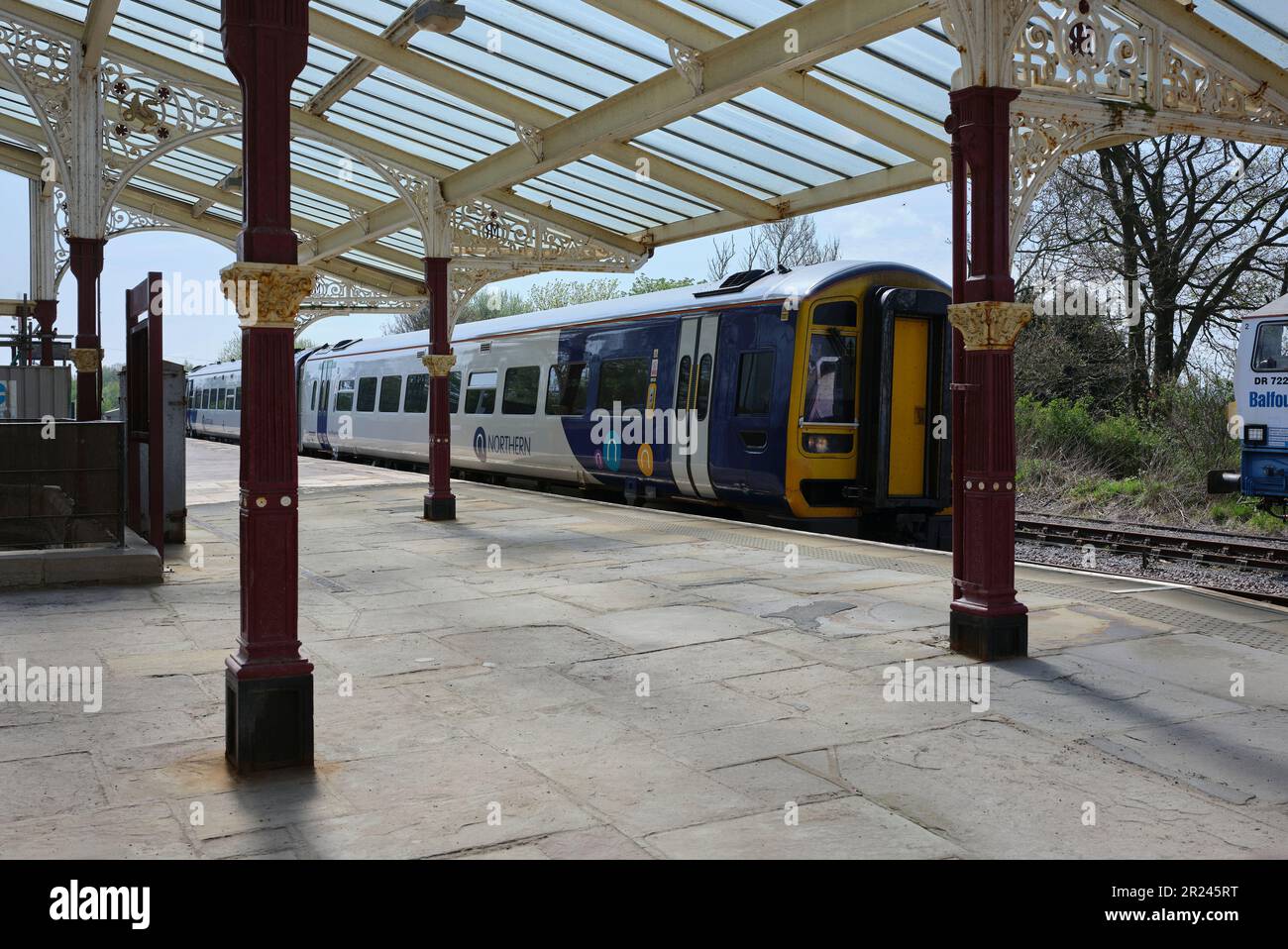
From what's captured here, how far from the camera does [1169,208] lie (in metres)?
22.5

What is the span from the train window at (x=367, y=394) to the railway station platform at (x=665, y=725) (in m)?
15.8

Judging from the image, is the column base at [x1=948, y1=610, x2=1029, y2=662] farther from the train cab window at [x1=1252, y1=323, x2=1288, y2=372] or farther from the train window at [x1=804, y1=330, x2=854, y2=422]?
the train cab window at [x1=1252, y1=323, x2=1288, y2=372]

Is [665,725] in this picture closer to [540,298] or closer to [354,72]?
[354,72]

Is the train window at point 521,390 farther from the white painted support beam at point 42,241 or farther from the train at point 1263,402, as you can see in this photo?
the train at point 1263,402

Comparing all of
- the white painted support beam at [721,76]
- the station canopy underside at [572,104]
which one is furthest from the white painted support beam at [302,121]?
the white painted support beam at [721,76]

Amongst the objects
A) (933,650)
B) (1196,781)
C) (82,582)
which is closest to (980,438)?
(933,650)

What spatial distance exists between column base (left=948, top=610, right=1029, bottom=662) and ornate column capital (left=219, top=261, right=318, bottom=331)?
13.5ft

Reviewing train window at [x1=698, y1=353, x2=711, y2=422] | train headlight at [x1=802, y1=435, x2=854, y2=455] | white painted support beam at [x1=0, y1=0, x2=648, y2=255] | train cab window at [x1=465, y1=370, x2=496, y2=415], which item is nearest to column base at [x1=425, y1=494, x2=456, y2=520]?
train window at [x1=698, y1=353, x2=711, y2=422]

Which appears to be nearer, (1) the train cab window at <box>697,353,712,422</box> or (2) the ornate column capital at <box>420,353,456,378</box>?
(1) the train cab window at <box>697,353,712,422</box>

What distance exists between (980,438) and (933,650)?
1289 millimetres

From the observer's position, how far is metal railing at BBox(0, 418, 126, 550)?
30.3 ft

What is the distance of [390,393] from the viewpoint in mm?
23891

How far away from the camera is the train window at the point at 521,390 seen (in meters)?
17.3

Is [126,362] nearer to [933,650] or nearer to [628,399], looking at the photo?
[628,399]
